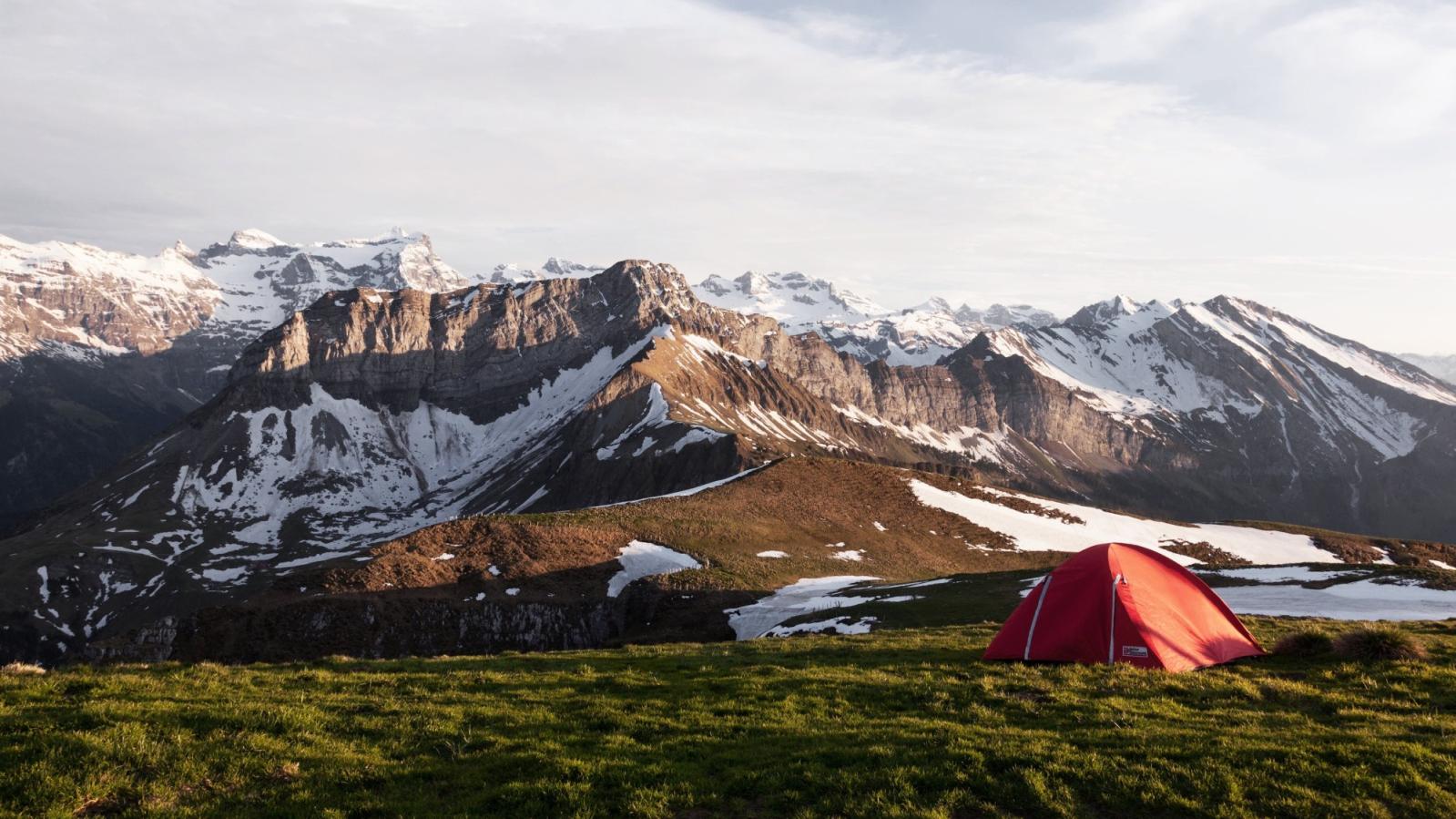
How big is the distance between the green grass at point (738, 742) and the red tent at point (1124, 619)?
1.40 metres

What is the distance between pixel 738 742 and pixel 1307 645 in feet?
62.4

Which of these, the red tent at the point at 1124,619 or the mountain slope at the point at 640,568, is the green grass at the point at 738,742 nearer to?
the red tent at the point at 1124,619

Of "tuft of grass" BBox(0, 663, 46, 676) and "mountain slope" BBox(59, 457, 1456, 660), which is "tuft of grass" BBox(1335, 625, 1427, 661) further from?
"tuft of grass" BBox(0, 663, 46, 676)

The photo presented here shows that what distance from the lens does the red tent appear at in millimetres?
24188

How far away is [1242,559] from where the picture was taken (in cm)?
10775

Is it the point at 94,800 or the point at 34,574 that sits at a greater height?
the point at 94,800

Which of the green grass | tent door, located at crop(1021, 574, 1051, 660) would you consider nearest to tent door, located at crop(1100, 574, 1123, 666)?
the green grass

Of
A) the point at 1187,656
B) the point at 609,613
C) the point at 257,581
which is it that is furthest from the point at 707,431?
the point at 1187,656

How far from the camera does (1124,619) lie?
965 inches

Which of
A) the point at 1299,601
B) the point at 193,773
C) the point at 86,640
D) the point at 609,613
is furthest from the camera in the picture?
the point at 86,640

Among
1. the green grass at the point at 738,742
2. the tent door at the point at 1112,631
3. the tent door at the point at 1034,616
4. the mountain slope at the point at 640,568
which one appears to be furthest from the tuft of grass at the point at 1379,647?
the mountain slope at the point at 640,568

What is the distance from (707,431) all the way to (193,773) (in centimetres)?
17428

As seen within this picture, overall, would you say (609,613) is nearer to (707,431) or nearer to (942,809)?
(942,809)

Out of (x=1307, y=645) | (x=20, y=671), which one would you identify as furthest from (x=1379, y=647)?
(x=20, y=671)
